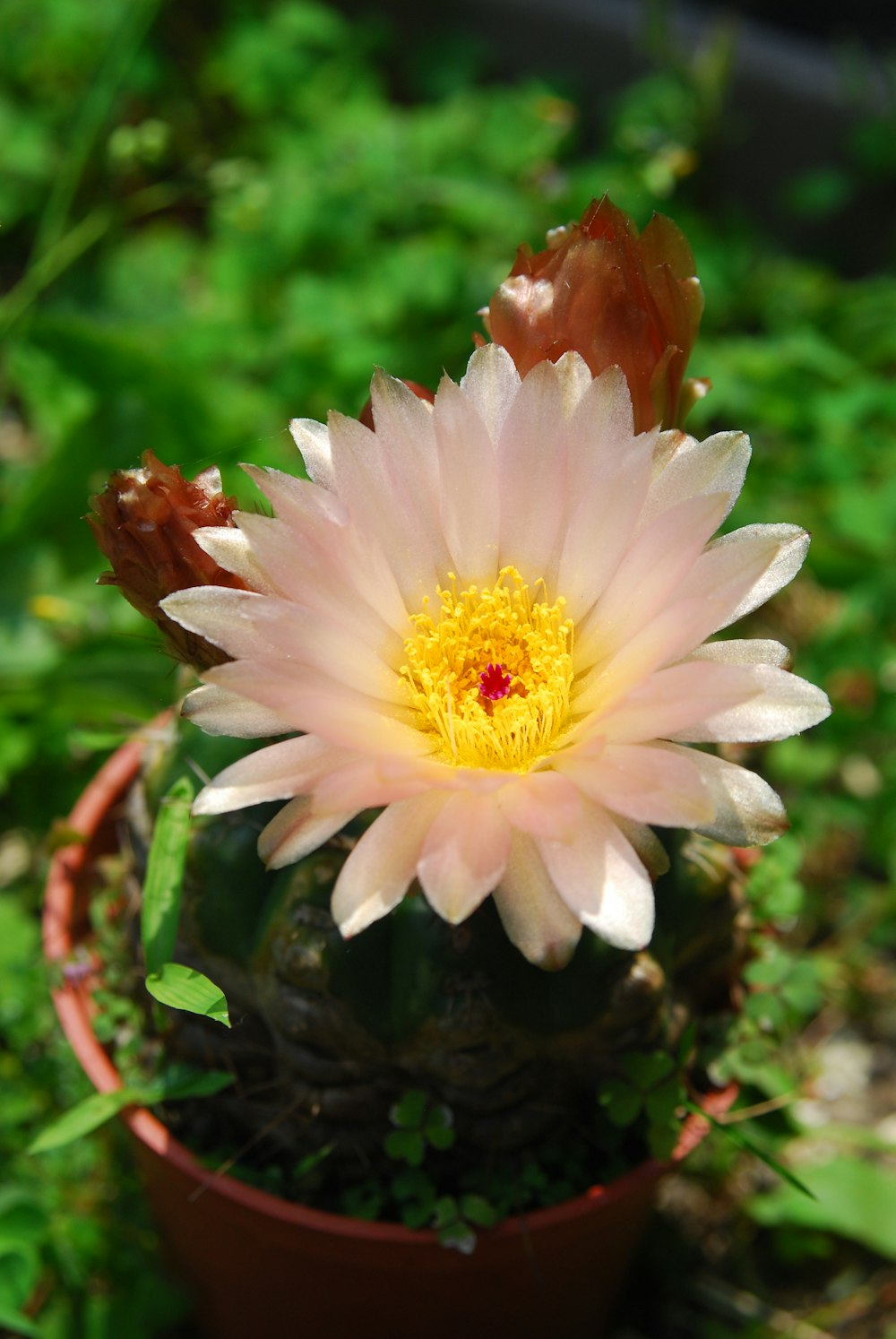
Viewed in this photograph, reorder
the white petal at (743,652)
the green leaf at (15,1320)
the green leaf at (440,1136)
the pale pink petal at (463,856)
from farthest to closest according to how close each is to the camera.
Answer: the green leaf at (15,1320), the green leaf at (440,1136), the white petal at (743,652), the pale pink petal at (463,856)

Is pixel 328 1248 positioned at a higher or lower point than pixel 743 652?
lower

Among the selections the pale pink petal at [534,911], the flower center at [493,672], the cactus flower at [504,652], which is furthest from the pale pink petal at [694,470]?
the pale pink petal at [534,911]

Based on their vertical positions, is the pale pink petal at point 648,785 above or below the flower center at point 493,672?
below

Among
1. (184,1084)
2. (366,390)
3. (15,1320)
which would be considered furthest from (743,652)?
(366,390)

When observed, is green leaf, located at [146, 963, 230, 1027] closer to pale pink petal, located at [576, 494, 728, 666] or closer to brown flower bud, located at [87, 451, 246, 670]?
brown flower bud, located at [87, 451, 246, 670]

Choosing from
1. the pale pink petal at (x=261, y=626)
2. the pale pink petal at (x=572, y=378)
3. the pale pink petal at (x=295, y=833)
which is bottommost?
the pale pink petal at (x=295, y=833)

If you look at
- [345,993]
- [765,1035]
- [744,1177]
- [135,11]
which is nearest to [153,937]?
[345,993]

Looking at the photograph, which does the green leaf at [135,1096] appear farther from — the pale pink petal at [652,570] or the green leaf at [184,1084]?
the pale pink petal at [652,570]

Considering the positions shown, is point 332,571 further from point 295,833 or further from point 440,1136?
point 440,1136
